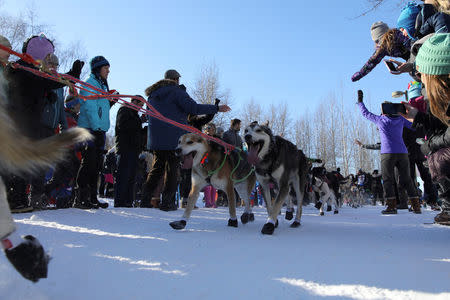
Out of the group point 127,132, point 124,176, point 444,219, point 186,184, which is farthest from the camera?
point 186,184

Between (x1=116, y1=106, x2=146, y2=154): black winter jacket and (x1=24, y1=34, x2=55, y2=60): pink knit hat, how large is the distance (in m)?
1.74

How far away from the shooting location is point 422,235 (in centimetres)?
314

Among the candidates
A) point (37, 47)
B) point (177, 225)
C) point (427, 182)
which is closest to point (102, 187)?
point (37, 47)

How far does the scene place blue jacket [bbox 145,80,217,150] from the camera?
195 inches

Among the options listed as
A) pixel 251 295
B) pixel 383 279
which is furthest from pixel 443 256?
pixel 251 295

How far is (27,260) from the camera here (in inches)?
48.1

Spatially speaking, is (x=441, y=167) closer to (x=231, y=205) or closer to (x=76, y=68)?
(x=231, y=205)

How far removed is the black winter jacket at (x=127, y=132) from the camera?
5.44 meters

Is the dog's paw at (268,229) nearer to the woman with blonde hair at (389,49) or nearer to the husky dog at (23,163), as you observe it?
the husky dog at (23,163)

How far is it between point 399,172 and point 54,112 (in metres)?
5.97

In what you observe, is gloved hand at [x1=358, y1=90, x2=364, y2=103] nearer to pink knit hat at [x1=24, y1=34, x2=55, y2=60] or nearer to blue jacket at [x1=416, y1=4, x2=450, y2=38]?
blue jacket at [x1=416, y1=4, x2=450, y2=38]

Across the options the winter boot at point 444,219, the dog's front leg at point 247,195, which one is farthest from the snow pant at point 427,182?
the dog's front leg at point 247,195

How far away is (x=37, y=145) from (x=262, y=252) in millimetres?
1665

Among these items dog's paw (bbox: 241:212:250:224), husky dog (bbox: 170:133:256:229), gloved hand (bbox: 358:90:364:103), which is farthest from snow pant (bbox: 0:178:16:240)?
gloved hand (bbox: 358:90:364:103)
